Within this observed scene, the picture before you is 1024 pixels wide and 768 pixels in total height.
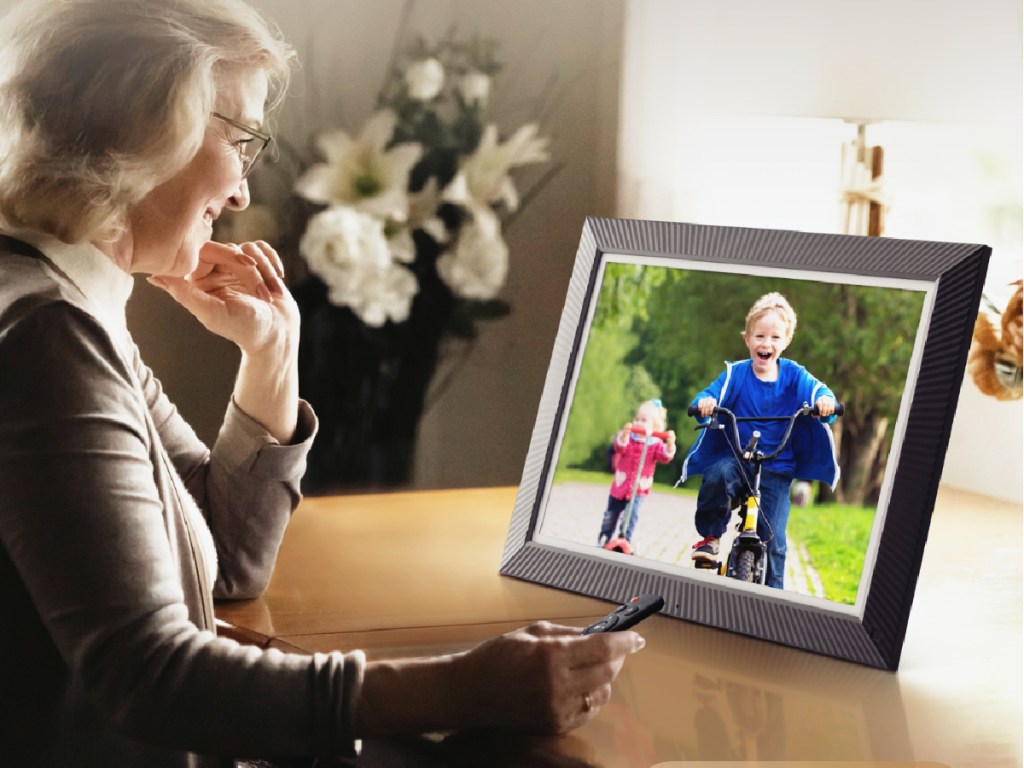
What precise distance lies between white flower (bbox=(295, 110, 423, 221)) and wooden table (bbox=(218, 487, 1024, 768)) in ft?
1.65

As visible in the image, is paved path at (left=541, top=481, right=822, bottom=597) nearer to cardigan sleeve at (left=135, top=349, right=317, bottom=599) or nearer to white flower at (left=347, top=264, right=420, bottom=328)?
cardigan sleeve at (left=135, top=349, right=317, bottom=599)

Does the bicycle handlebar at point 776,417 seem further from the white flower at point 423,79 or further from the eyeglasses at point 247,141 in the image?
the white flower at point 423,79

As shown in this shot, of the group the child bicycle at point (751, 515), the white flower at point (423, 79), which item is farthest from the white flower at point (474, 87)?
the child bicycle at point (751, 515)

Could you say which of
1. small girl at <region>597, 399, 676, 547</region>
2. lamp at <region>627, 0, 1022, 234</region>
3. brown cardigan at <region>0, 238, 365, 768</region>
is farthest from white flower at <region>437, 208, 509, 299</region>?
brown cardigan at <region>0, 238, 365, 768</region>

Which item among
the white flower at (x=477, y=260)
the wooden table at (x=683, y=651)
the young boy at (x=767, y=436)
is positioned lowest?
the wooden table at (x=683, y=651)

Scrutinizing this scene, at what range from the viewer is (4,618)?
88 centimetres

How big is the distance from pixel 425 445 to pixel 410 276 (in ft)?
0.98

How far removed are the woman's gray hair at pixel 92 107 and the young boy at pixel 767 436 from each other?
58 centimetres

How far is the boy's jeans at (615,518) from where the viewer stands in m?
1.22

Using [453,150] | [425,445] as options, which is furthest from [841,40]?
[425,445]

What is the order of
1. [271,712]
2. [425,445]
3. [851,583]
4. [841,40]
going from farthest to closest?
[425,445] < [841,40] < [851,583] < [271,712]

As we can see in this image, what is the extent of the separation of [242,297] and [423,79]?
0.61m

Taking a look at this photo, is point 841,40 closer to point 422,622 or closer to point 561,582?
point 561,582

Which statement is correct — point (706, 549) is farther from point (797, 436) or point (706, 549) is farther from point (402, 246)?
point (402, 246)
